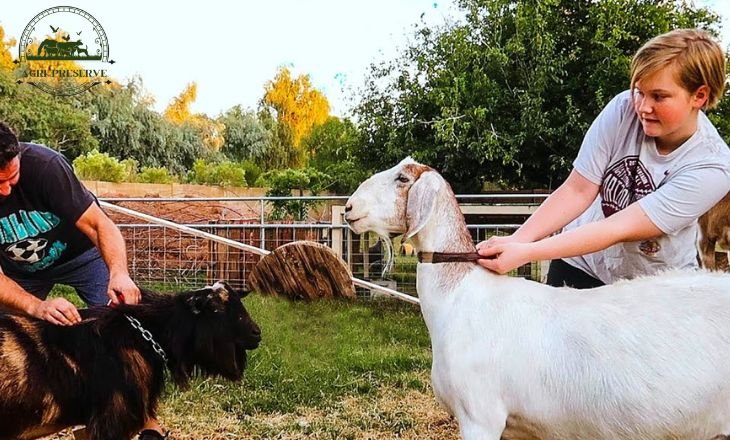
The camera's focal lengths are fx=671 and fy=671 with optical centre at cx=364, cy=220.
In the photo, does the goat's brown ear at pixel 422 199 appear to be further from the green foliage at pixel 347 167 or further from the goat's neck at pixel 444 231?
the green foliage at pixel 347 167

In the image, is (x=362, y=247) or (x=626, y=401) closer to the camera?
(x=626, y=401)

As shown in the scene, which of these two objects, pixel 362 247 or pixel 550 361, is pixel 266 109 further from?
pixel 550 361

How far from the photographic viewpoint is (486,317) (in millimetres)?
2434

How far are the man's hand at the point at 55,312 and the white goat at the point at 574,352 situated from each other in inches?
66.4

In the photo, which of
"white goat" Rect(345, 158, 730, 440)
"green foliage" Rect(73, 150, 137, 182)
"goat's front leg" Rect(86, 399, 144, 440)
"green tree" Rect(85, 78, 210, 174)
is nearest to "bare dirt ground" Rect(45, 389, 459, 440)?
"goat's front leg" Rect(86, 399, 144, 440)

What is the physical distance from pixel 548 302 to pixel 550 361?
235 millimetres

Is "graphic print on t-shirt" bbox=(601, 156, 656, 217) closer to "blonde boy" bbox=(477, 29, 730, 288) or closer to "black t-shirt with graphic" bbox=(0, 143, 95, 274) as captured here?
"blonde boy" bbox=(477, 29, 730, 288)

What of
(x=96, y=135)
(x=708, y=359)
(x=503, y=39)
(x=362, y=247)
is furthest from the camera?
(x=96, y=135)

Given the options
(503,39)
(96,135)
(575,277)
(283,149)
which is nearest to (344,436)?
(575,277)

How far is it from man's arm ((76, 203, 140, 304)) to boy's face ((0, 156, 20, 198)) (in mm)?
344

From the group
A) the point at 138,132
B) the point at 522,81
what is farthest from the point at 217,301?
the point at 138,132

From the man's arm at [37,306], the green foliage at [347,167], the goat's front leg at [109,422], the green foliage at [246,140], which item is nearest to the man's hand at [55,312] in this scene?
the man's arm at [37,306]

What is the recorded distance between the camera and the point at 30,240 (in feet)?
11.4

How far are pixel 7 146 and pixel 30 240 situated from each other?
73 centimetres
